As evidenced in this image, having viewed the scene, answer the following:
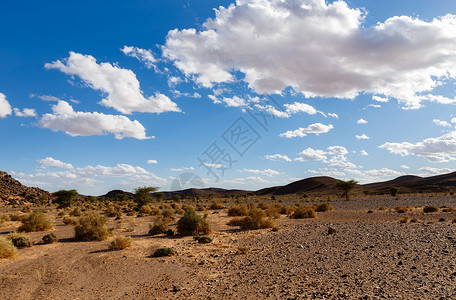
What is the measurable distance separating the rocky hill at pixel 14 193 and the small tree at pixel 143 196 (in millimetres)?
31948

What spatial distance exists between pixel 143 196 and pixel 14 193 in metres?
50.6

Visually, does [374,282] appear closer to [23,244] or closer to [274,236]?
[274,236]

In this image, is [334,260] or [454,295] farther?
[334,260]

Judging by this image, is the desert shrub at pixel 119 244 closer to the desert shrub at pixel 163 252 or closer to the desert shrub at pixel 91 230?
the desert shrub at pixel 163 252

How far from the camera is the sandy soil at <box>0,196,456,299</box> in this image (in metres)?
7.79

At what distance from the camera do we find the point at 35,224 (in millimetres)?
20734

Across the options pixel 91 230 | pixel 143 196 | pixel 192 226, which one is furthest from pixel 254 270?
pixel 143 196

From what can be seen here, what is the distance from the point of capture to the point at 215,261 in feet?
38.4

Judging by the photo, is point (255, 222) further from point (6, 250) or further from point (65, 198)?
point (65, 198)

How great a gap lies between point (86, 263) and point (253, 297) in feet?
25.4

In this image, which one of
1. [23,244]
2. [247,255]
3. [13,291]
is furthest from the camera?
[23,244]

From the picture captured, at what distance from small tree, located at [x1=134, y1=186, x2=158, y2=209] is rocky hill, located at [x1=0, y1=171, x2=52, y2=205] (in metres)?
31.9

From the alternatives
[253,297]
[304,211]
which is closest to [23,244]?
[253,297]

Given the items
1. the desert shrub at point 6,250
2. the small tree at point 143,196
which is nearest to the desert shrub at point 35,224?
the desert shrub at point 6,250
